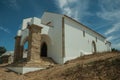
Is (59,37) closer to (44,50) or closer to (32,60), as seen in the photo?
(44,50)

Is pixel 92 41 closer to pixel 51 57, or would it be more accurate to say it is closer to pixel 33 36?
pixel 51 57

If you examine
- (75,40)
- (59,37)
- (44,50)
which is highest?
(59,37)

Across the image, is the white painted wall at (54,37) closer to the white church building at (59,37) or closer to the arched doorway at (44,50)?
the white church building at (59,37)

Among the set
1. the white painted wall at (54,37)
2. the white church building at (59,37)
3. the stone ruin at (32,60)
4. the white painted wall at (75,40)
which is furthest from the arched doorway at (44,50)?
the stone ruin at (32,60)

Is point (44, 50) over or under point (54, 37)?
under

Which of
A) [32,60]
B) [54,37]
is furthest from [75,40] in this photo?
[32,60]

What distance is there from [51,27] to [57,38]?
1.77 m

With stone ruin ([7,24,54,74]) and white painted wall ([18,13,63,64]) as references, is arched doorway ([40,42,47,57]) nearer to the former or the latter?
white painted wall ([18,13,63,64])

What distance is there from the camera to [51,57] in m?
17.6

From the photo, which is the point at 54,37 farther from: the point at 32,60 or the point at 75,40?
the point at 32,60

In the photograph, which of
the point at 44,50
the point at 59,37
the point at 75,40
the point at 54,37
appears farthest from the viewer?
→ the point at 44,50

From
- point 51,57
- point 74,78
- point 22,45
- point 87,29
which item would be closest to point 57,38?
point 51,57

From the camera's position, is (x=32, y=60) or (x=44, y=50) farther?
(x=44, y=50)

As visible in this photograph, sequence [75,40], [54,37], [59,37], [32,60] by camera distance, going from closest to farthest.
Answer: [32,60]
[59,37]
[54,37]
[75,40]
